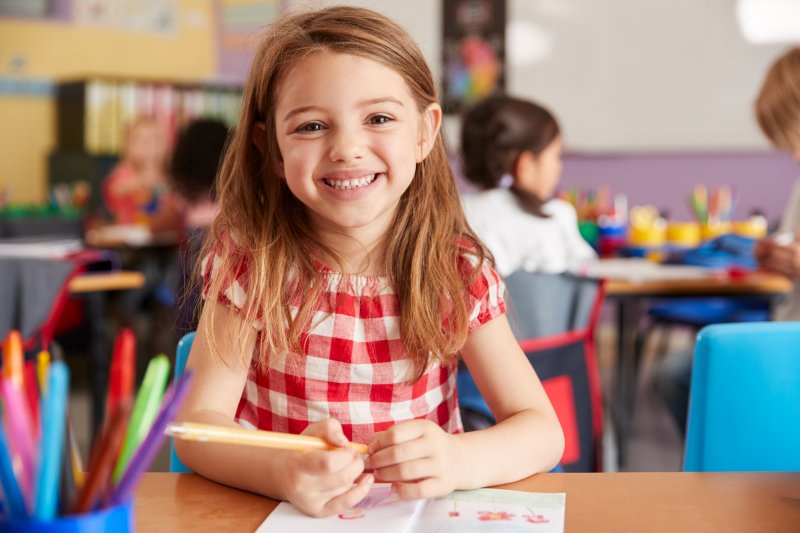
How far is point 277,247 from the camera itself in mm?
1147

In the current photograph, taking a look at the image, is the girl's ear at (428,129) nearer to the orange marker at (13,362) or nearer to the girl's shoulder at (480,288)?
the girl's shoulder at (480,288)

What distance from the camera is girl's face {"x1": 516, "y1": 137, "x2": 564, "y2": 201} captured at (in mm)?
2674

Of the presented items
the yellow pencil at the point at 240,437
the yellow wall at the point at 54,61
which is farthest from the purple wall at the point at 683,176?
the yellow pencil at the point at 240,437

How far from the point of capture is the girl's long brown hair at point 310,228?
1097 millimetres

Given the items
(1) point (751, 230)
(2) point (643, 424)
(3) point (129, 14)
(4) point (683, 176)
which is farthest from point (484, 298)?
(3) point (129, 14)

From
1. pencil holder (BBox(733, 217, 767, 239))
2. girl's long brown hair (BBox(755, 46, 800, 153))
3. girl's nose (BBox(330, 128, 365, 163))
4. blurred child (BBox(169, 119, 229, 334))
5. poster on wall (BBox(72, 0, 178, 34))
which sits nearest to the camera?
girl's nose (BBox(330, 128, 365, 163))

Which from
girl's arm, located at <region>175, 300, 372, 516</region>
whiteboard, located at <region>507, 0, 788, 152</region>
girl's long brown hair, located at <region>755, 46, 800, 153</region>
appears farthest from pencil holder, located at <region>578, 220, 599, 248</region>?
girl's arm, located at <region>175, 300, 372, 516</region>

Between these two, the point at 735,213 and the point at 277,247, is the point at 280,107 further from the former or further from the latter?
the point at 735,213

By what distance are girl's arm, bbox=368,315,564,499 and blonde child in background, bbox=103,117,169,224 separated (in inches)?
172

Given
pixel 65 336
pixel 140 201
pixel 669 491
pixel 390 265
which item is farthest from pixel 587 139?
pixel 669 491

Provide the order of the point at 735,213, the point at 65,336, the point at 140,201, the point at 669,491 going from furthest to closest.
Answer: the point at 140,201
the point at 735,213
the point at 65,336
the point at 669,491

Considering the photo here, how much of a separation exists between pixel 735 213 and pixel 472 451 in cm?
433

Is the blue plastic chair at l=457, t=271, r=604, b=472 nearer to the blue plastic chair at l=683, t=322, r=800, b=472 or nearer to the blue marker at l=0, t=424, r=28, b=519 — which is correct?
the blue plastic chair at l=683, t=322, r=800, b=472

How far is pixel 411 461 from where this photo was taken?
0.79 meters
